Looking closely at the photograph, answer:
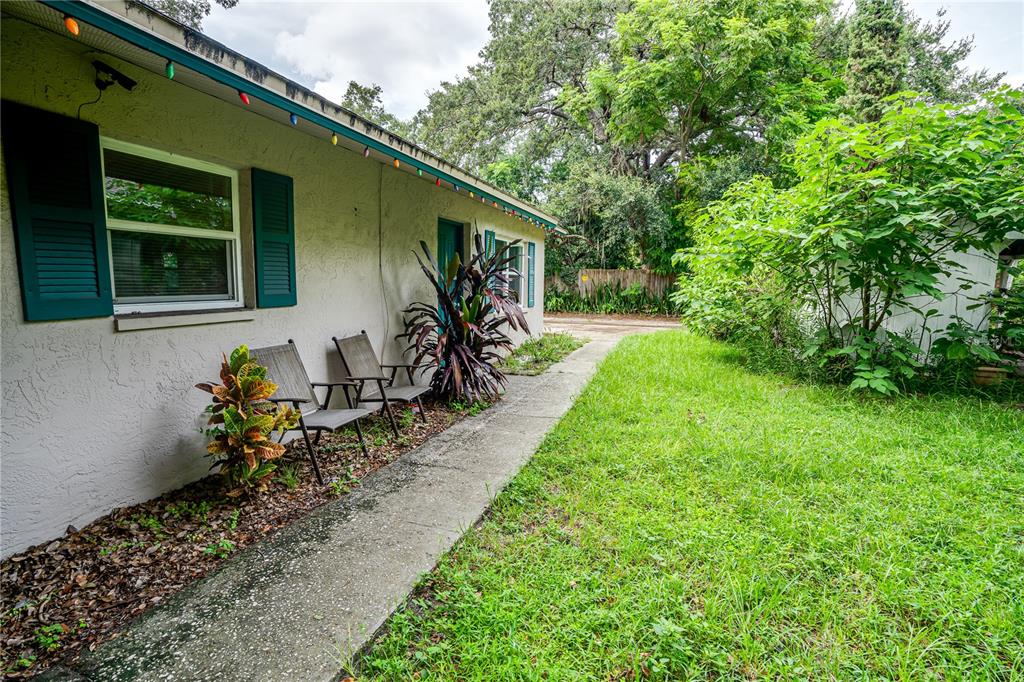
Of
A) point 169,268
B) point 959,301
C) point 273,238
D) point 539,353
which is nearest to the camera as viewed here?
point 169,268

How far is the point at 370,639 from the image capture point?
176 centimetres

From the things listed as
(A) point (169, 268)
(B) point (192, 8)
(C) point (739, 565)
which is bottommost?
(C) point (739, 565)

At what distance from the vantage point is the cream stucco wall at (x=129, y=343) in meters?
2.11

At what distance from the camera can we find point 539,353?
8.34 meters

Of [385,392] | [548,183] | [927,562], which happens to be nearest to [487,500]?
[385,392]

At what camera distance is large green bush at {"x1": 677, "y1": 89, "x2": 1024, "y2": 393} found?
4441mm

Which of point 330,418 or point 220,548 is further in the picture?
point 330,418

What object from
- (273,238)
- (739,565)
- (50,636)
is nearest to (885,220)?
(739,565)

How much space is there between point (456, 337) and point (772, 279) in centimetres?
494

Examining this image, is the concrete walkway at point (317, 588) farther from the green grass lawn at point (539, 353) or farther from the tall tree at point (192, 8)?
the tall tree at point (192, 8)

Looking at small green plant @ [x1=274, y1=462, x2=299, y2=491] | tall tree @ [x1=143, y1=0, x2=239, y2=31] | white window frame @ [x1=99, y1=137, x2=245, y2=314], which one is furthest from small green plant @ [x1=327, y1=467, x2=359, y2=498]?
tall tree @ [x1=143, y1=0, x2=239, y2=31]

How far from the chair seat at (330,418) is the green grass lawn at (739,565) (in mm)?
1215

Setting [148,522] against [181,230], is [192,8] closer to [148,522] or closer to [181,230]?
[181,230]

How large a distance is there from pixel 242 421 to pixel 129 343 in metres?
0.72
